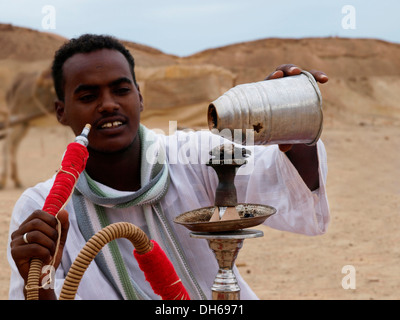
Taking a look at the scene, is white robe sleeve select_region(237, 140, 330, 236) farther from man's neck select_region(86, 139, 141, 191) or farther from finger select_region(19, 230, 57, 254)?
finger select_region(19, 230, 57, 254)

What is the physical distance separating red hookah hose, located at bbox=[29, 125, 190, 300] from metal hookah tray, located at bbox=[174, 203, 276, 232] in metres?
0.13

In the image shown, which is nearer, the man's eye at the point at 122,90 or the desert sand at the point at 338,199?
the man's eye at the point at 122,90

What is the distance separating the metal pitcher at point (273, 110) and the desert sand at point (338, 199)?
418 centimetres

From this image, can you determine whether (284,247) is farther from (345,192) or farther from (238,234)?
(238,234)

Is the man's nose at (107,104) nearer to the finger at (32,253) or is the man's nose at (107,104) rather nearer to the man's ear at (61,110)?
the man's ear at (61,110)

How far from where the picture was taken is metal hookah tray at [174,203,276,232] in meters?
1.53

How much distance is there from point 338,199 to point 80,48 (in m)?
7.78

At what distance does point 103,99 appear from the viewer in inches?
99.7

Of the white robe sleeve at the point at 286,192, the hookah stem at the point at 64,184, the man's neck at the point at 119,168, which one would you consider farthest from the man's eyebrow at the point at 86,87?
the hookah stem at the point at 64,184

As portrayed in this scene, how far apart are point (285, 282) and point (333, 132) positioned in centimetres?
1055

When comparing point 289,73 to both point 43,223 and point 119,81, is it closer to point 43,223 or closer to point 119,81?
point 43,223

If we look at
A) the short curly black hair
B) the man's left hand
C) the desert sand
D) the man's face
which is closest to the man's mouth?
the man's face

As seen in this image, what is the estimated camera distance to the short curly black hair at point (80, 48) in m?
2.78
